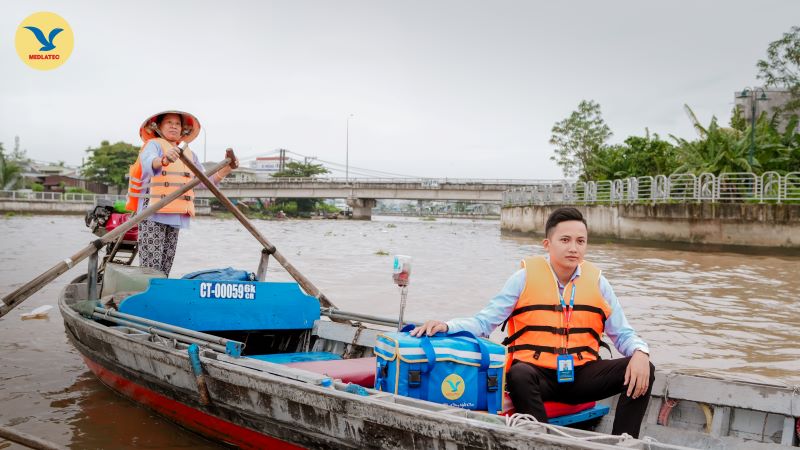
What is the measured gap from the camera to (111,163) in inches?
2387

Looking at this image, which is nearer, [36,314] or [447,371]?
[447,371]

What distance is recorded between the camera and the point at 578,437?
8.54 ft

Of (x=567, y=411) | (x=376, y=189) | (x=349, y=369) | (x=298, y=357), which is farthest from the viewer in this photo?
(x=376, y=189)

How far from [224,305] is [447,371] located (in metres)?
2.41

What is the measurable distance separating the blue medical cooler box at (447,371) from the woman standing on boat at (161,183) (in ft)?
11.4

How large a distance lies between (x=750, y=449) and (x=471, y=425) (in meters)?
1.58

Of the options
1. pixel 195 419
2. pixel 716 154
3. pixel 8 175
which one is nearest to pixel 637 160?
pixel 716 154

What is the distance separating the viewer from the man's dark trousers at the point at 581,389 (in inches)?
124

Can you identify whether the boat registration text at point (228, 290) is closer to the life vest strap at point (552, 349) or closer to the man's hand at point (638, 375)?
the life vest strap at point (552, 349)

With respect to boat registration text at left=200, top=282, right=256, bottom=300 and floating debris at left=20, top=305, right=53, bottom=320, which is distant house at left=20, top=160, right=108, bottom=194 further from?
boat registration text at left=200, top=282, right=256, bottom=300

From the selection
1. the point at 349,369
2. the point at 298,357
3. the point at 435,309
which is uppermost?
the point at 349,369

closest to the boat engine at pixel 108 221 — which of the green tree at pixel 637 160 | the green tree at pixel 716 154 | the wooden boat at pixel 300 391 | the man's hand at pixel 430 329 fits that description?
the wooden boat at pixel 300 391

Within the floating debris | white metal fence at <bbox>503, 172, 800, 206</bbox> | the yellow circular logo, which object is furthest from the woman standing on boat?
white metal fence at <bbox>503, 172, 800, 206</bbox>

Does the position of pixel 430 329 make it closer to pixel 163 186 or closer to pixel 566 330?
pixel 566 330
